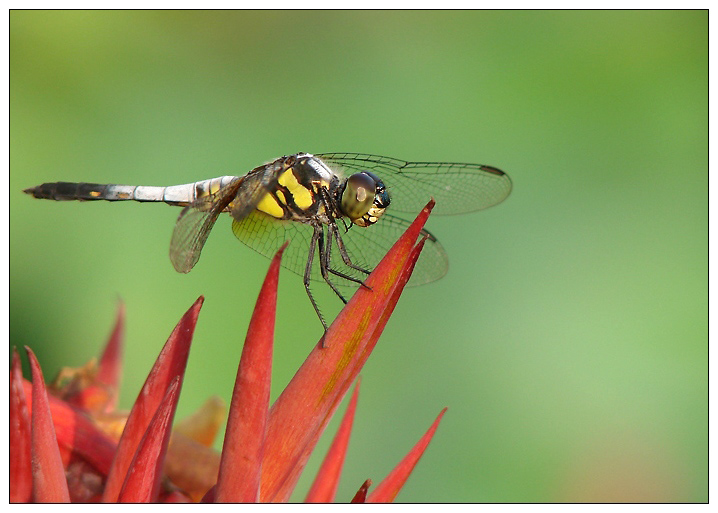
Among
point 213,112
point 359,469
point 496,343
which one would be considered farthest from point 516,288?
point 213,112

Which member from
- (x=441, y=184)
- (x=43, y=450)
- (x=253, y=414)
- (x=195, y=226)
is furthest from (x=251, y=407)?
(x=441, y=184)

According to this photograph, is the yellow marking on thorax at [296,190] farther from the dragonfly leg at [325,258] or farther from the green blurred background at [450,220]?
the green blurred background at [450,220]

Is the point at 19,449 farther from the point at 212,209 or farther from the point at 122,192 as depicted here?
the point at 122,192

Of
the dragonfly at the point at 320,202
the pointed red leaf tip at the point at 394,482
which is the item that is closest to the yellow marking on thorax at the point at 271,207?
the dragonfly at the point at 320,202

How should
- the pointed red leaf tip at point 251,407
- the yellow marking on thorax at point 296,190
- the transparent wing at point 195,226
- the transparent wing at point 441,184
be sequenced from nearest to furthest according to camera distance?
the pointed red leaf tip at point 251,407 < the transparent wing at point 195,226 < the yellow marking on thorax at point 296,190 < the transparent wing at point 441,184

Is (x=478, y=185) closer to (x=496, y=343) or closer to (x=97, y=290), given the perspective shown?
(x=496, y=343)

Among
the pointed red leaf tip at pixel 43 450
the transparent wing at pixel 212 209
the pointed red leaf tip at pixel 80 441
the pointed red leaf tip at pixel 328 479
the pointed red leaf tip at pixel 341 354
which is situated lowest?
the pointed red leaf tip at pixel 328 479
